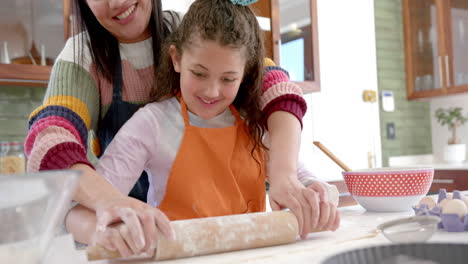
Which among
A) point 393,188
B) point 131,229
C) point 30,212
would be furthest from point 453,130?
point 30,212

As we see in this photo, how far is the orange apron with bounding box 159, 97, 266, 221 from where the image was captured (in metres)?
1.13

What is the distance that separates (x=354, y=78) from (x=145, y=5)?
9.50 ft

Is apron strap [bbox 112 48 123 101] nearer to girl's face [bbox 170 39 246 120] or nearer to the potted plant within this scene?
girl's face [bbox 170 39 246 120]

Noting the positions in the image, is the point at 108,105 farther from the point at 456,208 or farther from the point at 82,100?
the point at 456,208

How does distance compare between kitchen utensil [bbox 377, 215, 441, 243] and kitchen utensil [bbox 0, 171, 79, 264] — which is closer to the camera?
kitchen utensil [bbox 0, 171, 79, 264]

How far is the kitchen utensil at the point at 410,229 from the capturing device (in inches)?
25.8

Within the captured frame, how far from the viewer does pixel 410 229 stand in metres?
0.66

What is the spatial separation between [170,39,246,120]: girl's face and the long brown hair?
24 millimetres

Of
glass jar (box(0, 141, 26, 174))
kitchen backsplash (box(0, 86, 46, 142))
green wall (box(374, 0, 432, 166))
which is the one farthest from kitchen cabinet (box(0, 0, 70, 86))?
green wall (box(374, 0, 432, 166))

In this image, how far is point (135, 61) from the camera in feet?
4.13

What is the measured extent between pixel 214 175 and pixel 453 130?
3382 mm

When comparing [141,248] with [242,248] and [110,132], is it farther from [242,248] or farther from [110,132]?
[110,132]

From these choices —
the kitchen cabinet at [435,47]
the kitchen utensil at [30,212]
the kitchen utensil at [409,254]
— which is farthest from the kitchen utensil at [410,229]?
the kitchen cabinet at [435,47]

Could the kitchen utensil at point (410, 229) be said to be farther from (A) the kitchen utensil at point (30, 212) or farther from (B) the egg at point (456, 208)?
(A) the kitchen utensil at point (30, 212)
